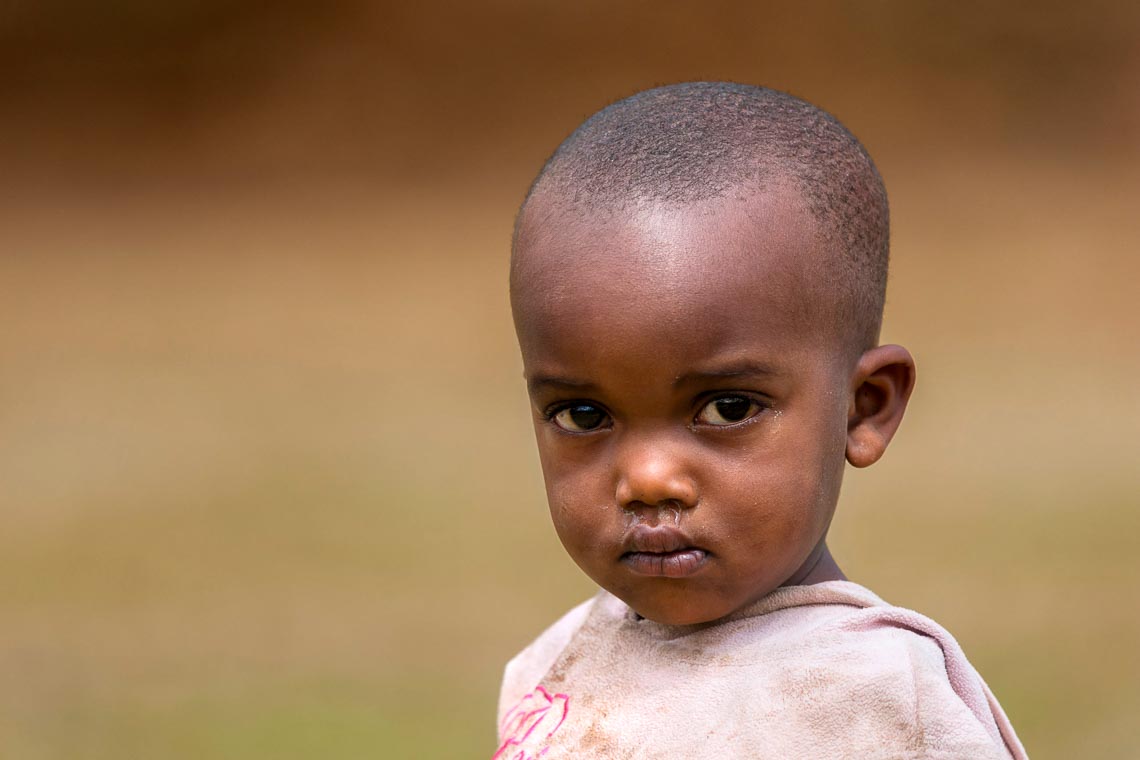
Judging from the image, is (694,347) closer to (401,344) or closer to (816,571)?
(816,571)

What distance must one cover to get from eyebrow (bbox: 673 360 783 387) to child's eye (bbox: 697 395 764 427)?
3 centimetres

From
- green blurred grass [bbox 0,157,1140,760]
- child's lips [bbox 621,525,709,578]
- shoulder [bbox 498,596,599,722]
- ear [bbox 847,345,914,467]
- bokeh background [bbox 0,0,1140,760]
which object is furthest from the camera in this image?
bokeh background [bbox 0,0,1140,760]

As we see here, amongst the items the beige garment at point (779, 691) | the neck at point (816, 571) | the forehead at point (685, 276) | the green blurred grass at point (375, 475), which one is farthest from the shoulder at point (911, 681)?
the green blurred grass at point (375, 475)

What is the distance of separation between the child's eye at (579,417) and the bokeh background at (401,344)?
2.30 meters

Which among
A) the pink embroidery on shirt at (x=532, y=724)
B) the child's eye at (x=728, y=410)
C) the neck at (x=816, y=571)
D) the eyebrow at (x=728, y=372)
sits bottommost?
the pink embroidery on shirt at (x=532, y=724)

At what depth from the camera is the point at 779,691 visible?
1542 mm

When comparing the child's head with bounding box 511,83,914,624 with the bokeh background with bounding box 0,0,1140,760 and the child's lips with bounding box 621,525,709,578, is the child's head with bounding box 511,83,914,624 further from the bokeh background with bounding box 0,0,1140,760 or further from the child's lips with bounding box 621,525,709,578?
the bokeh background with bounding box 0,0,1140,760

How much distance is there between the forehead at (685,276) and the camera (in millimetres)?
1510

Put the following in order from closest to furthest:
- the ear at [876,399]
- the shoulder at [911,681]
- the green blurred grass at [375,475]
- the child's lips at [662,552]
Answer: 1. the shoulder at [911,681]
2. the child's lips at [662,552]
3. the ear at [876,399]
4. the green blurred grass at [375,475]

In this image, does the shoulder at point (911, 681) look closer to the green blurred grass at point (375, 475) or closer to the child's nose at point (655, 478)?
the child's nose at point (655, 478)

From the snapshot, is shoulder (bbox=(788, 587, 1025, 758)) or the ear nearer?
shoulder (bbox=(788, 587, 1025, 758))

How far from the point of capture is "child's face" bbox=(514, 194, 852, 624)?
59.7 inches

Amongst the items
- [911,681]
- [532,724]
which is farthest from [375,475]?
[911,681]

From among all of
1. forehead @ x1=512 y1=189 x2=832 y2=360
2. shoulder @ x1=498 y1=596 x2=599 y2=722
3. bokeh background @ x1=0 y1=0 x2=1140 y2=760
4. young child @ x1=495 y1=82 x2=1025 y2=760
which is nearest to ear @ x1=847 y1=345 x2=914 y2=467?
young child @ x1=495 y1=82 x2=1025 y2=760
